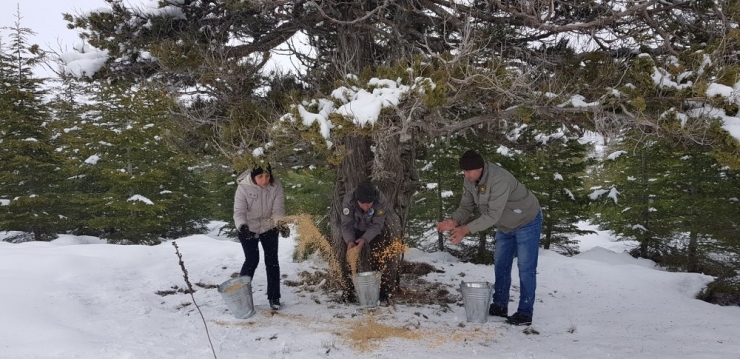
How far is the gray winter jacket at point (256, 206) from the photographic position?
4.70m

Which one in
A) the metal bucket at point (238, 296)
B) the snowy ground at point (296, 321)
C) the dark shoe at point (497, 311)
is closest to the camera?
the snowy ground at point (296, 321)

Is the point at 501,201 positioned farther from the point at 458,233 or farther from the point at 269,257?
the point at 269,257

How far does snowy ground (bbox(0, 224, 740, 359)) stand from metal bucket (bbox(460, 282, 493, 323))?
0.33 ft

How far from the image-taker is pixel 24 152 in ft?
52.7

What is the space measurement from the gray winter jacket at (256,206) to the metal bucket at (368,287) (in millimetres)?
1134

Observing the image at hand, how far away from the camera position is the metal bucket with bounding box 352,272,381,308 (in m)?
4.49

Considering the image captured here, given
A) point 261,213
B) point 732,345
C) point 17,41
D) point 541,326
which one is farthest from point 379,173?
point 17,41

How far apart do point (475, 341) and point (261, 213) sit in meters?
2.62

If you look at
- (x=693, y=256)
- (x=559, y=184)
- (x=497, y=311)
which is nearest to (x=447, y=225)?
(x=497, y=311)

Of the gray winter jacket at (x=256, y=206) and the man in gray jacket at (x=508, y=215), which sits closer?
the man in gray jacket at (x=508, y=215)

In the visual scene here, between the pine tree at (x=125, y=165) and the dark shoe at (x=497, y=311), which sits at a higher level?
the pine tree at (x=125, y=165)

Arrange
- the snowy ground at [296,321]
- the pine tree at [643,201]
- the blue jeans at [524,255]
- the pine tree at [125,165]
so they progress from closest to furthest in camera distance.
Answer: the snowy ground at [296,321] < the blue jeans at [524,255] < the pine tree at [643,201] < the pine tree at [125,165]

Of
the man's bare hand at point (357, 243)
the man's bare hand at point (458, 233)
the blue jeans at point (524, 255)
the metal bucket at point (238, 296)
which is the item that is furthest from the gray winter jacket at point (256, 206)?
the blue jeans at point (524, 255)

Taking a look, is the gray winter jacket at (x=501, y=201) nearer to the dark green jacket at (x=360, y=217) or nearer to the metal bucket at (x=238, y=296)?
the dark green jacket at (x=360, y=217)
